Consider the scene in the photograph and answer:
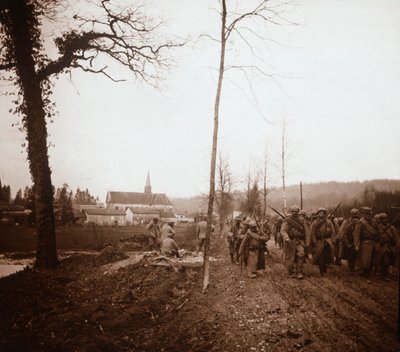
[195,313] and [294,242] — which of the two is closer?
[195,313]

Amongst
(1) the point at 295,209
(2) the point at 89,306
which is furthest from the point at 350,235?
(2) the point at 89,306

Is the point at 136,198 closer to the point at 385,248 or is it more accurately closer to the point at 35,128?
the point at 35,128

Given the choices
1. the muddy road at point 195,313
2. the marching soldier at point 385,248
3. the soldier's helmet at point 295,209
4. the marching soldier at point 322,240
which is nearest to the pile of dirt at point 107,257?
the muddy road at point 195,313

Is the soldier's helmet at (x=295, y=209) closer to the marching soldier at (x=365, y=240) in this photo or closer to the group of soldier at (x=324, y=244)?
the group of soldier at (x=324, y=244)

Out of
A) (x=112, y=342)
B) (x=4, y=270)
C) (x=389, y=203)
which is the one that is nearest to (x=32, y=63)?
(x=4, y=270)

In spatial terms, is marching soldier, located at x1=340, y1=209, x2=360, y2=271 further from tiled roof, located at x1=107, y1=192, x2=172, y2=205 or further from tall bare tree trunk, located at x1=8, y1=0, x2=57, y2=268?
tiled roof, located at x1=107, y1=192, x2=172, y2=205

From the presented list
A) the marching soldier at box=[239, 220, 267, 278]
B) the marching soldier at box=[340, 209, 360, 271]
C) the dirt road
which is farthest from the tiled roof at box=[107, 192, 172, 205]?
the dirt road
